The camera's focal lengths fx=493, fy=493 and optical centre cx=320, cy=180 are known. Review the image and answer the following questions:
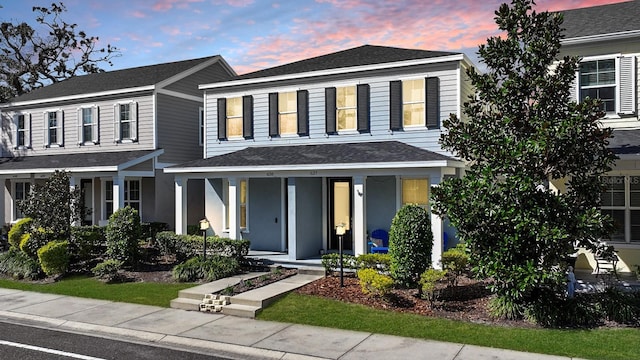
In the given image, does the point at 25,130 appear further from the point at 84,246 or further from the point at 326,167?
the point at 326,167

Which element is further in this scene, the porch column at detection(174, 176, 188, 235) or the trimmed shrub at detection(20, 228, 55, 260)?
the porch column at detection(174, 176, 188, 235)

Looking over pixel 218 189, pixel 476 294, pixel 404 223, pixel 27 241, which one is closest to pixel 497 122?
pixel 404 223

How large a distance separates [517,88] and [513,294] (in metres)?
4.03

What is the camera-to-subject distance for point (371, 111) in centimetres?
1648

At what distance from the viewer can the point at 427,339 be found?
8711mm

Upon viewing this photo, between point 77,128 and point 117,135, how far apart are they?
9.16 ft

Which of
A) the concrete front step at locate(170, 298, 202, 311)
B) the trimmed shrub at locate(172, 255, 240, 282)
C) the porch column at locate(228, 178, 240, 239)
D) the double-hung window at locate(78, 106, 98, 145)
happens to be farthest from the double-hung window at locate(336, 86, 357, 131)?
the double-hung window at locate(78, 106, 98, 145)

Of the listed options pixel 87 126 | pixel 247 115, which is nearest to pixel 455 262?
pixel 247 115

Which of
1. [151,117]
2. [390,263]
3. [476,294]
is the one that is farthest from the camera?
[151,117]

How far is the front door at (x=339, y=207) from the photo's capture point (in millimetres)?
16391

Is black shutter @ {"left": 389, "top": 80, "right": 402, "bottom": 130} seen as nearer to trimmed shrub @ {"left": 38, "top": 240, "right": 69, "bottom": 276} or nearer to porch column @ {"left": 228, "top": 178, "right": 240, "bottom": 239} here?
porch column @ {"left": 228, "top": 178, "right": 240, "bottom": 239}

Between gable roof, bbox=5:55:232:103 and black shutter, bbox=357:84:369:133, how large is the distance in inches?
390

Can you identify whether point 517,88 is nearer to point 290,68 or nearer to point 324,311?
point 324,311

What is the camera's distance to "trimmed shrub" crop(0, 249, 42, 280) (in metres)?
15.1
